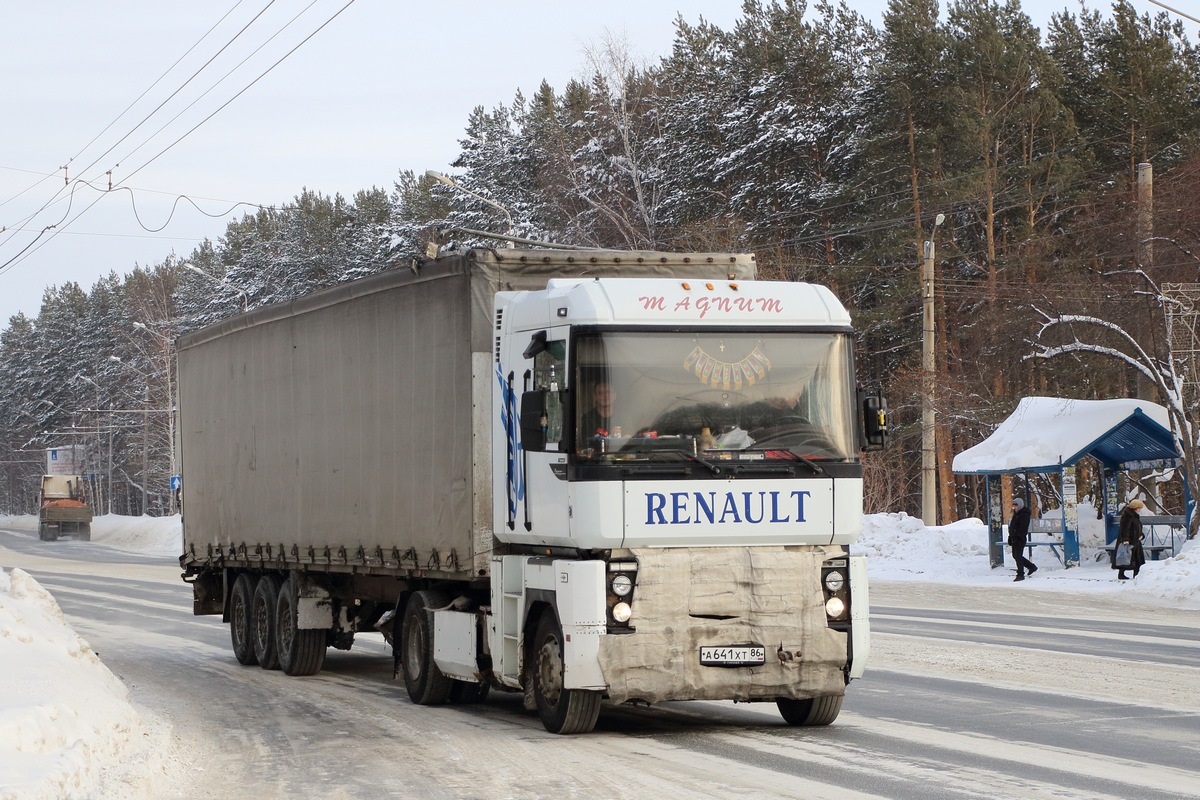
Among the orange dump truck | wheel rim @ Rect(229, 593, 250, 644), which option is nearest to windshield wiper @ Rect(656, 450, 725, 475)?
wheel rim @ Rect(229, 593, 250, 644)

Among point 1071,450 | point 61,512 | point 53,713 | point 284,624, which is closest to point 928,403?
point 1071,450

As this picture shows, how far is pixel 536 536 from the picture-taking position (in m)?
11.3

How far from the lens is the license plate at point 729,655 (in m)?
10.7

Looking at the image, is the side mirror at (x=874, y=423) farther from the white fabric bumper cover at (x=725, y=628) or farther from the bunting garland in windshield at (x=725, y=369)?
the white fabric bumper cover at (x=725, y=628)

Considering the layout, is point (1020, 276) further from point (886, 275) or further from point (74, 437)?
point (74, 437)

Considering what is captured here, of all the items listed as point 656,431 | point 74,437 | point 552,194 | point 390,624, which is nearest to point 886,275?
point 552,194

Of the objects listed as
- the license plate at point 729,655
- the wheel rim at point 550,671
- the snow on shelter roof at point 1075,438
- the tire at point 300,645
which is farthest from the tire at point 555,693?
the snow on shelter roof at point 1075,438

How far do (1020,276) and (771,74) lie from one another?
11.2 m

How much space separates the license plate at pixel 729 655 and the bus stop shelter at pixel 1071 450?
20615 millimetres

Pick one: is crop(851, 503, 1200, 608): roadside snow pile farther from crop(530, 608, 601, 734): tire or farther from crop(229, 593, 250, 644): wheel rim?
crop(530, 608, 601, 734): tire

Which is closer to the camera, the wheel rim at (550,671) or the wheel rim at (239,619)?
the wheel rim at (550,671)

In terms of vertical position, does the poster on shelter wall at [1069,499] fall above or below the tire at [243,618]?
above

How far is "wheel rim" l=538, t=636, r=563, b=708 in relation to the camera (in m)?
10.9

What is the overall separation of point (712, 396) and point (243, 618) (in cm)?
933
